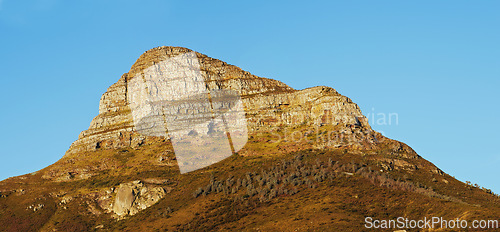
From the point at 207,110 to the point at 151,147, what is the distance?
27303 mm

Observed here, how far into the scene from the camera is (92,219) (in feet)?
426

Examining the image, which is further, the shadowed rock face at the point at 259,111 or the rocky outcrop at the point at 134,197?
the shadowed rock face at the point at 259,111

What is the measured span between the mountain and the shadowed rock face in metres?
0.45

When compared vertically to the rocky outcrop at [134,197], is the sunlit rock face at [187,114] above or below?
above

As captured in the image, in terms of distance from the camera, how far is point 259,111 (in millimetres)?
180250
